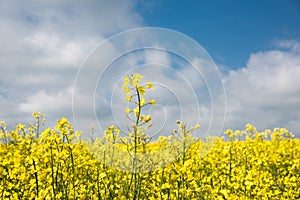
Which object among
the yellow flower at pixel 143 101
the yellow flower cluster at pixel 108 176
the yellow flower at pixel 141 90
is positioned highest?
the yellow flower at pixel 141 90

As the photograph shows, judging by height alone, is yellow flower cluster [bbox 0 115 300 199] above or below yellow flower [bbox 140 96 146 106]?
below

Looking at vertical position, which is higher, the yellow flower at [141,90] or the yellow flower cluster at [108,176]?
the yellow flower at [141,90]

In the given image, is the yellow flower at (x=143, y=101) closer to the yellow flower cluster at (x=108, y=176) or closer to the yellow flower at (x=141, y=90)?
the yellow flower at (x=141, y=90)

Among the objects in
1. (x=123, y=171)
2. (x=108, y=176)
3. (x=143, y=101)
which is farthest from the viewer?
(x=108, y=176)

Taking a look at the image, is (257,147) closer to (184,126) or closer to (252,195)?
(252,195)

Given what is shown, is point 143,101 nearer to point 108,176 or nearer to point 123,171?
point 123,171

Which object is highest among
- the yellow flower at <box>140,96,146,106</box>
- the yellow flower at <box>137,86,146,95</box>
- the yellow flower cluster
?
the yellow flower at <box>137,86,146,95</box>

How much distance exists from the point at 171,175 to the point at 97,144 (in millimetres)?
2537

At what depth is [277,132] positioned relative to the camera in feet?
45.4

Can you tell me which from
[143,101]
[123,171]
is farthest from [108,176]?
[143,101]

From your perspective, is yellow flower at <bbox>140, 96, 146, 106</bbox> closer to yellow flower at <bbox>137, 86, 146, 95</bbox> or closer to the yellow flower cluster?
yellow flower at <bbox>137, 86, 146, 95</bbox>

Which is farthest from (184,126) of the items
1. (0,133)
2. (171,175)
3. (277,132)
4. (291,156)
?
(277,132)

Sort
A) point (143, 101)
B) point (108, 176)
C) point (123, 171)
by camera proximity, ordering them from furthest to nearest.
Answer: point (108, 176), point (123, 171), point (143, 101)

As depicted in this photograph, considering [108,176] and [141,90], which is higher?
[141,90]
